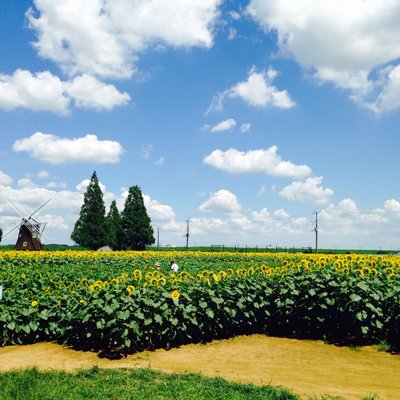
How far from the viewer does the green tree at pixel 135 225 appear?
67.2 metres

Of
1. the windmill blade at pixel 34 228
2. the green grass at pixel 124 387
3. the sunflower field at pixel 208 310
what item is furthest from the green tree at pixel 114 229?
the green grass at pixel 124 387

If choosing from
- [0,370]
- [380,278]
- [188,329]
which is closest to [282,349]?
[188,329]

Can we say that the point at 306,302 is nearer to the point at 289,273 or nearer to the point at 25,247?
the point at 289,273

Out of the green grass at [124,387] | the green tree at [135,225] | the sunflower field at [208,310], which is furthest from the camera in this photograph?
the green tree at [135,225]

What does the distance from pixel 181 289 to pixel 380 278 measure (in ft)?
14.8

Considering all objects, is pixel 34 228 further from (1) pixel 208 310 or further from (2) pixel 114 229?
(1) pixel 208 310

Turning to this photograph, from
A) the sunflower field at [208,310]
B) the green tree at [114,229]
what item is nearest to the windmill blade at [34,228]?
the green tree at [114,229]

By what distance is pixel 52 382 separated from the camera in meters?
5.90

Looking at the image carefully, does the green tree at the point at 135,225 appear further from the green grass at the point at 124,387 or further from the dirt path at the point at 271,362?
the green grass at the point at 124,387

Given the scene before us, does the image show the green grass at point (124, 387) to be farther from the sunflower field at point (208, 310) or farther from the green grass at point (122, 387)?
the sunflower field at point (208, 310)

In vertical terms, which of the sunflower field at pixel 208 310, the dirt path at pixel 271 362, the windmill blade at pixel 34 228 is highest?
the windmill blade at pixel 34 228

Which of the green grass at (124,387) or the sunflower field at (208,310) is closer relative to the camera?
the green grass at (124,387)

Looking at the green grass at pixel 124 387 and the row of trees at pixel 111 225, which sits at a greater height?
the row of trees at pixel 111 225

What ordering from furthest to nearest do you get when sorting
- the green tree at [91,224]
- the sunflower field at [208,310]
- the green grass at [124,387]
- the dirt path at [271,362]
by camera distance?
1. the green tree at [91,224]
2. the sunflower field at [208,310]
3. the dirt path at [271,362]
4. the green grass at [124,387]
